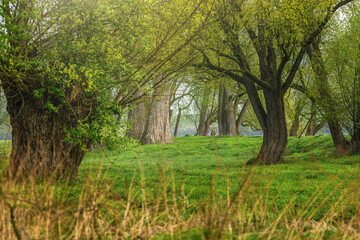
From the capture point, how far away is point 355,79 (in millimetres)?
14164

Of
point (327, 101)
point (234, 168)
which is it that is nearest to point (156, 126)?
point (234, 168)

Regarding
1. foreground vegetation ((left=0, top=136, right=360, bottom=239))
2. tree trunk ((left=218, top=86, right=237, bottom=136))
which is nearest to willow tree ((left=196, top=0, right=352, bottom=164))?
foreground vegetation ((left=0, top=136, right=360, bottom=239))

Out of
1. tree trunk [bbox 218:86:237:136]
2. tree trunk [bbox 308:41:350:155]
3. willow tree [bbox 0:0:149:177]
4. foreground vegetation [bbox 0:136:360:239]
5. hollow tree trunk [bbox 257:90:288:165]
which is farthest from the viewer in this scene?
tree trunk [bbox 218:86:237:136]

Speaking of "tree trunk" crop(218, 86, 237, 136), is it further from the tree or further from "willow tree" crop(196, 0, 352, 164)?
the tree

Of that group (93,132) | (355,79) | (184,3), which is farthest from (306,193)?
(355,79)

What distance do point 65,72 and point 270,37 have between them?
877 cm

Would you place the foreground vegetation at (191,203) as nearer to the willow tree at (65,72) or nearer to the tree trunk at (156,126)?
the willow tree at (65,72)

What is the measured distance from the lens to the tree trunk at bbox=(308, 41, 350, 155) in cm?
1500

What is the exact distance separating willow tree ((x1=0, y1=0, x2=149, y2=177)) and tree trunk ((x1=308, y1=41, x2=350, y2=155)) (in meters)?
9.76

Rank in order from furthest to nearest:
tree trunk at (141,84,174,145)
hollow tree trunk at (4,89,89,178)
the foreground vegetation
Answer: tree trunk at (141,84,174,145), hollow tree trunk at (4,89,89,178), the foreground vegetation

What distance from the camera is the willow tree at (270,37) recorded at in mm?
12281

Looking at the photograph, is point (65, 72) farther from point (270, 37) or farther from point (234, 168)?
point (270, 37)

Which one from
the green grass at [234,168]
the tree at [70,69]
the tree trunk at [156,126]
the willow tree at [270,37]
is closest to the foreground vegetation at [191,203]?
the green grass at [234,168]

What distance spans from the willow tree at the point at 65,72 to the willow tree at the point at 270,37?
425 cm
